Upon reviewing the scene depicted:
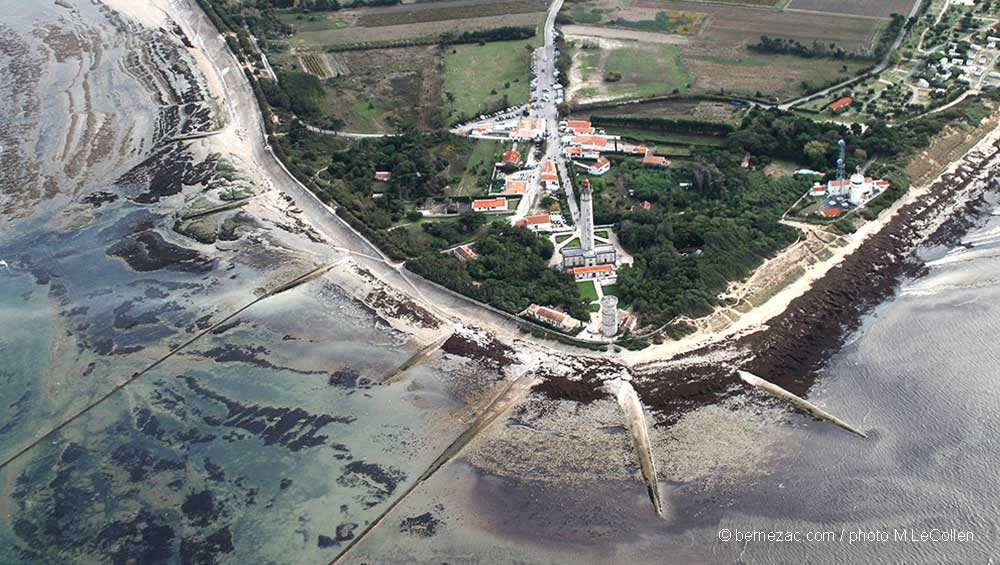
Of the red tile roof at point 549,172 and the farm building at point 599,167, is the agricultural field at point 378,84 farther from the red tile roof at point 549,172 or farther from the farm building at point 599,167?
the farm building at point 599,167

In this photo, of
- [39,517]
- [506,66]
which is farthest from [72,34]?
[39,517]

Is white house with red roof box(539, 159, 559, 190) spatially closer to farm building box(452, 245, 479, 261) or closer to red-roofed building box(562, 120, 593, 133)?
red-roofed building box(562, 120, 593, 133)

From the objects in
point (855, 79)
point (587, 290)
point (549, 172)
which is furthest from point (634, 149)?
point (855, 79)

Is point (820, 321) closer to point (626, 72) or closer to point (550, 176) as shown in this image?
point (550, 176)

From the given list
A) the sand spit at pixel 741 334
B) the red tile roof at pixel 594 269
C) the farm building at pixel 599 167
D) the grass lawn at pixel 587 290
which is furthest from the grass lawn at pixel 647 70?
the grass lawn at pixel 587 290

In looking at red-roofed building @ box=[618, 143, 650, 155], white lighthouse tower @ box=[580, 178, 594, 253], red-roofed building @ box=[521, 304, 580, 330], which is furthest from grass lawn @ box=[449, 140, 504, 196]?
red-roofed building @ box=[521, 304, 580, 330]

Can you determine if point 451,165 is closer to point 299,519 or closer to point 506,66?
point 506,66
